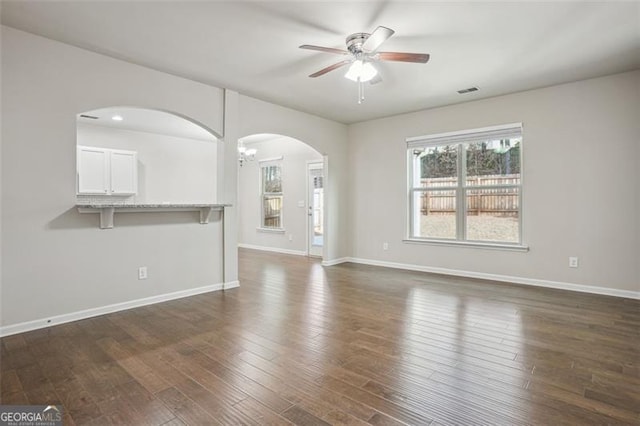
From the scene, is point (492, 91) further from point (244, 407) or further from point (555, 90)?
point (244, 407)

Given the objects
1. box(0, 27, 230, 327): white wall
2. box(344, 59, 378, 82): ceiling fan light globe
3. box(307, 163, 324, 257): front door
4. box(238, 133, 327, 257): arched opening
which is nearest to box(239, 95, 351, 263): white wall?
box(238, 133, 327, 257): arched opening

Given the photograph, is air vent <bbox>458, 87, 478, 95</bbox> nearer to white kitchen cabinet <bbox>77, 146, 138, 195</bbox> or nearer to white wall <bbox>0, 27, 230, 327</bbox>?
white wall <bbox>0, 27, 230, 327</bbox>

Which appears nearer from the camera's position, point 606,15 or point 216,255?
point 606,15

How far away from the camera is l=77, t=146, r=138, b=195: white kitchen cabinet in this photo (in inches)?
230

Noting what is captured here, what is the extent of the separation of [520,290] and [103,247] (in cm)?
501

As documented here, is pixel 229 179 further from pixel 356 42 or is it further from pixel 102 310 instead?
pixel 356 42

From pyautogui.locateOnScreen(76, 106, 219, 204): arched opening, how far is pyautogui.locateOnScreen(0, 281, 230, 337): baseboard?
1.44 meters

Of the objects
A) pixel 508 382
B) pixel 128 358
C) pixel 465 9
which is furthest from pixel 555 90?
pixel 128 358

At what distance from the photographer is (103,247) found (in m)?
3.54

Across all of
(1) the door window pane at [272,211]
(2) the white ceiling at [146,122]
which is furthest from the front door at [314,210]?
(2) the white ceiling at [146,122]

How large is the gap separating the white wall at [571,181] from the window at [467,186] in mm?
168

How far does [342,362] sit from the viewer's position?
2432 millimetres

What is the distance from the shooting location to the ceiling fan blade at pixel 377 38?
2.60 m

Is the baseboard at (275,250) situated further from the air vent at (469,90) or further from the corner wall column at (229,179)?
the air vent at (469,90)
